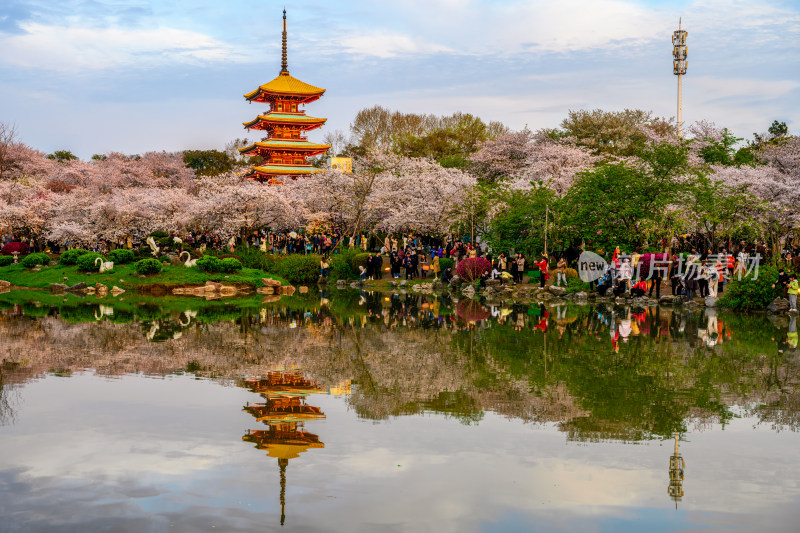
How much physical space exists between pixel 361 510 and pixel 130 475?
2.87 metres

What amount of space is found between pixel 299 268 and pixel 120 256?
9061 mm

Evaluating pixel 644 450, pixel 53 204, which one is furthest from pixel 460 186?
pixel 644 450

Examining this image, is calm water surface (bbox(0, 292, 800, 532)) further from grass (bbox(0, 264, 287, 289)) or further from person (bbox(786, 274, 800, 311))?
grass (bbox(0, 264, 287, 289))

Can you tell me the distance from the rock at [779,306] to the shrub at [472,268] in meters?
13.1

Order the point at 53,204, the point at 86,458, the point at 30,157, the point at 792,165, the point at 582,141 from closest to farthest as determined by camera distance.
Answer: the point at 86,458
the point at 792,165
the point at 53,204
the point at 582,141
the point at 30,157

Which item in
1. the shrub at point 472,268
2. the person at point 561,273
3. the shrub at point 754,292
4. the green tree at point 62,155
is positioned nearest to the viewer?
the shrub at point 754,292

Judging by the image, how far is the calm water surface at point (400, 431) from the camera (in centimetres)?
794

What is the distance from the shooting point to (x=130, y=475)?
8.97m

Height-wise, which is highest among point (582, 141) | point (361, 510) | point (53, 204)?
point (582, 141)

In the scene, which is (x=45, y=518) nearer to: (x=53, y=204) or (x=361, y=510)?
(x=361, y=510)

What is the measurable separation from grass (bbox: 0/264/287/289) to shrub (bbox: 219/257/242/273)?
27 cm

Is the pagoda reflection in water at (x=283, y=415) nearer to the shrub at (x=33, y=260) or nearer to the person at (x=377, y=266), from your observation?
the person at (x=377, y=266)

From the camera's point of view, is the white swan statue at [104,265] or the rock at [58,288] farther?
the white swan statue at [104,265]

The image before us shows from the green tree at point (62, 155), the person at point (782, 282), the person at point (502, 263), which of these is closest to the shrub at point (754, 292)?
the person at point (782, 282)
